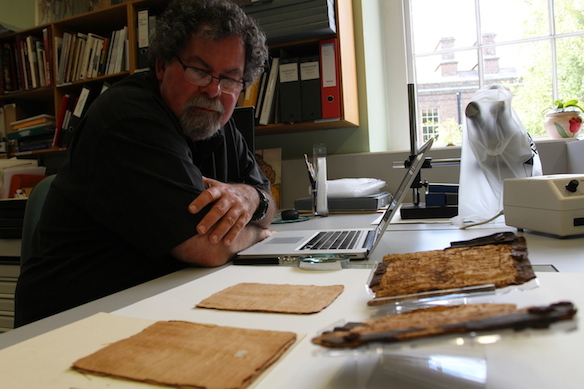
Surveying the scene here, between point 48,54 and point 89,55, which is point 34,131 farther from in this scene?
point 89,55

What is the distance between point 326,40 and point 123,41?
123 cm

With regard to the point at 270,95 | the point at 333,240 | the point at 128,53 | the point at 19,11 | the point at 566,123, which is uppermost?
the point at 19,11

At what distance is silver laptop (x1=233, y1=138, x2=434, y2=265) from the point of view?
0.96 meters

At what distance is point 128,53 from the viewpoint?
248 cm

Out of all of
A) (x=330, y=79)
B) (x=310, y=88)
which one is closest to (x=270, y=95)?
(x=310, y=88)

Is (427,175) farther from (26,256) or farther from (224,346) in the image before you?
(224,346)

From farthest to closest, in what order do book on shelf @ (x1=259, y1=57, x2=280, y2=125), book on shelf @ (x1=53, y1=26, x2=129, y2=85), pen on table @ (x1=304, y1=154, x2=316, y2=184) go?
book on shelf @ (x1=53, y1=26, x2=129, y2=85)
book on shelf @ (x1=259, y1=57, x2=280, y2=125)
pen on table @ (x1=304, y1=154, x2=316, y2=184)

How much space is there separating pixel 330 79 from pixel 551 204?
50.7 inches

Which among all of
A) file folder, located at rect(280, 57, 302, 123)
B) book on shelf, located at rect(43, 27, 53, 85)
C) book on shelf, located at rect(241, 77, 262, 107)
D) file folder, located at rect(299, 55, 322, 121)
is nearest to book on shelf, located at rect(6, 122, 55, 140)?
book on shelf, located at rect(43, 27, 53, 85)

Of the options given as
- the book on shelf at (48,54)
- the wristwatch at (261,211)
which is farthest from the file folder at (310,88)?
the book on shelf at (48,54)

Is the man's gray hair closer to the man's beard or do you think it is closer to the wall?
the man's beard

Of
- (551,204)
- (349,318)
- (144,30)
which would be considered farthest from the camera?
(144,30)

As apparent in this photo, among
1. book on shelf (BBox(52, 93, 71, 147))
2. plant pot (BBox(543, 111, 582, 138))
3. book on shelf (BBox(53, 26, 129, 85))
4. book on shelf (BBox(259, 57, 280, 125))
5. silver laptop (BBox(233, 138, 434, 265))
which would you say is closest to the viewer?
silver laptop (BBox(233, 138, 434, 265))

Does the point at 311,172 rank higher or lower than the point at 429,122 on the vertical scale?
lower
